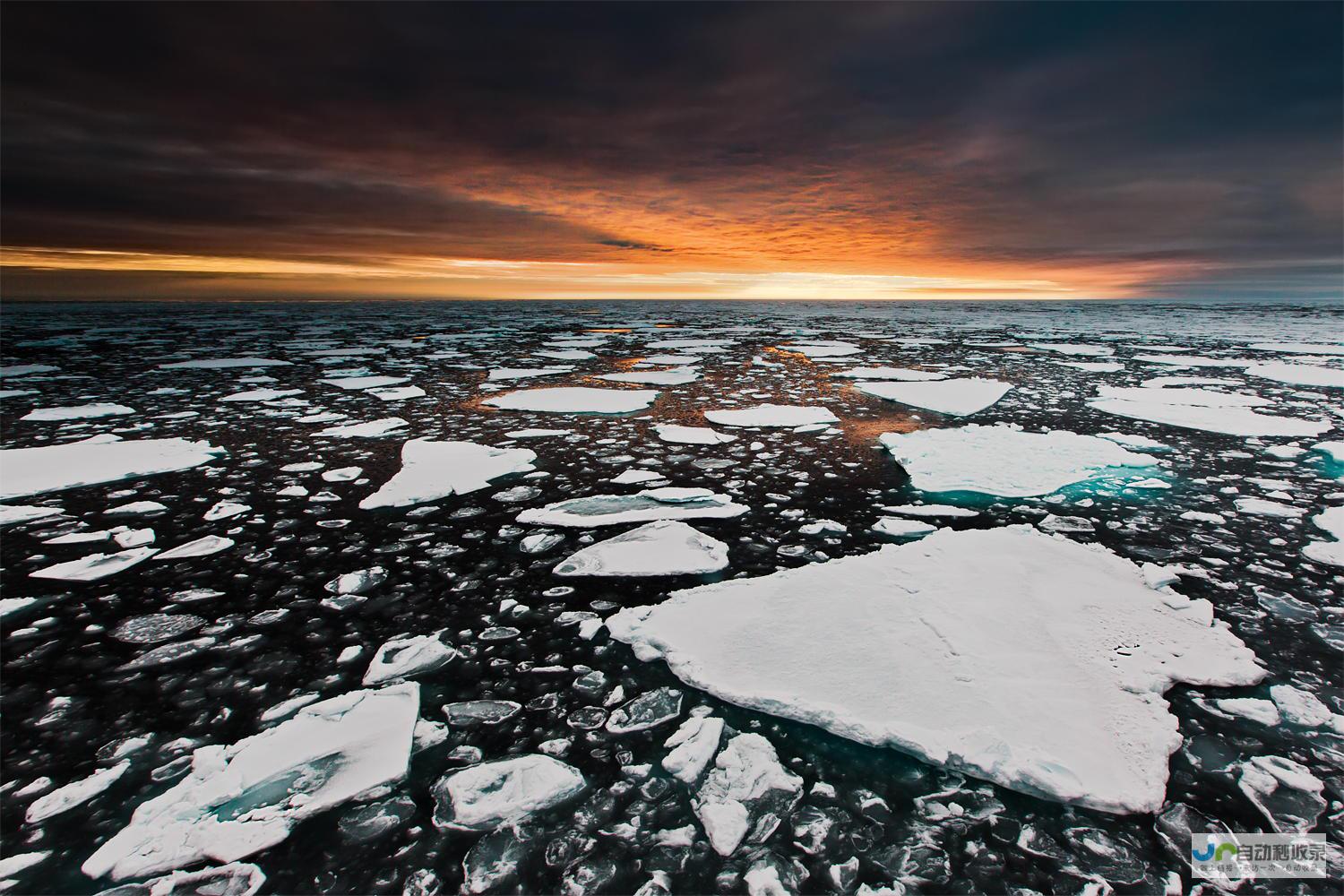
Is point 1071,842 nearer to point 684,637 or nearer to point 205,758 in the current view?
point 684,637

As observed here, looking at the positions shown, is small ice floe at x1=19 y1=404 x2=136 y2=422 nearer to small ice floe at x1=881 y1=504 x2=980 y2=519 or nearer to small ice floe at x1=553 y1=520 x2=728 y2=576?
small ice floe at x1=553 y1=520 x2=728 y2=576

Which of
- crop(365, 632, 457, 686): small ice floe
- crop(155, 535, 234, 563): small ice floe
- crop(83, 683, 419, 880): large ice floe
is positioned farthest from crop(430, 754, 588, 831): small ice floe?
crop(155, 535, 234, 563): small ice floe

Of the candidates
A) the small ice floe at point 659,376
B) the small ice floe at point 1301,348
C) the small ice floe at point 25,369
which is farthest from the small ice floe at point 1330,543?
the small ice floe at point 25,369

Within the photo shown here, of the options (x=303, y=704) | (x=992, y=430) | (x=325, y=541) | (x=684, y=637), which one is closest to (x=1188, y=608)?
(x=684, y=637)

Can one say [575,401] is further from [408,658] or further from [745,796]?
[745,796]

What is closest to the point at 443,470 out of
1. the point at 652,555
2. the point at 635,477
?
the point at 635,477
